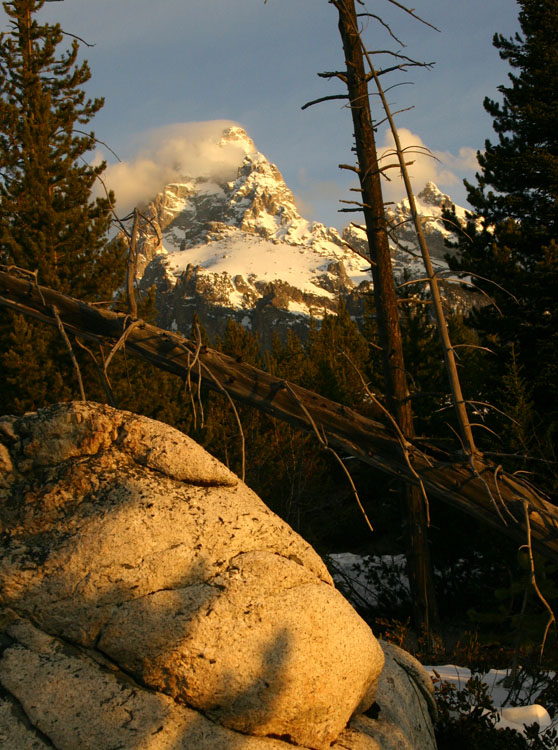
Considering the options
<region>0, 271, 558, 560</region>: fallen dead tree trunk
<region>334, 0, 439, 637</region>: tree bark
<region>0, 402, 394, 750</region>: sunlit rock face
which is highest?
<region>334, 0, 439, 637</region>: tree bark

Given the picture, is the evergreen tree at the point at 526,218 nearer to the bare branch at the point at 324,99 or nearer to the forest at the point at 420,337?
the forest at the point at 420,337

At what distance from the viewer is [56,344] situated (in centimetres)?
1350

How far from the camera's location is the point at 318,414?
15.9 ft

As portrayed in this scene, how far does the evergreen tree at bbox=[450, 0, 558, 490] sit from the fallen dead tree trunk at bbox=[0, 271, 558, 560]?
371 inches

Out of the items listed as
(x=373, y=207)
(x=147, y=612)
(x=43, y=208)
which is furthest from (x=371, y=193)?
(x=43, y=208)

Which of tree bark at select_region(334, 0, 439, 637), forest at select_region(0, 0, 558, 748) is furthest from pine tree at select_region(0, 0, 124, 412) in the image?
tree bark at select_region(334, 0, 439, 637)

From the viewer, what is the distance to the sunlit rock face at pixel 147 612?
2.62m

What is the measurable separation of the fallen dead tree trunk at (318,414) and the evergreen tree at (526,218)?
9412mm

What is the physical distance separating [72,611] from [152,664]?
41 centimetres

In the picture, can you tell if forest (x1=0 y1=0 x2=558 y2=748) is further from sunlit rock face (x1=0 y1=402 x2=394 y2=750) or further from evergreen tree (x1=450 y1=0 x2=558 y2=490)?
sunlit rock face (x1=0 y1=402 x2=394 y2=750)

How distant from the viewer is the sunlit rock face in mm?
2621

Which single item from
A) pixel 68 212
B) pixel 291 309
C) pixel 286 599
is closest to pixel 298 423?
pixel 286 599

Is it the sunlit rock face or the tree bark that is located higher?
the tree bark

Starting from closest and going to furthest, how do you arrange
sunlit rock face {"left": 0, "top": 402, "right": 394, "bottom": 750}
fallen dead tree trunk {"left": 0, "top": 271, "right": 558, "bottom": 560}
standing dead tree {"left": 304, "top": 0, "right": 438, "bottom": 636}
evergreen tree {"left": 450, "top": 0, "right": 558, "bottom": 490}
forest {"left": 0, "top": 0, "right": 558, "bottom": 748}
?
sunlit rock face {"left": 0, "top": 402, "right": 394, "bottom": 750}
fallen dead tree trunk {"left": 0, "top": 271, "right": 558, "bottom": 560}
standing dead tree {"left": 304, "top": 0, "right": 438, "bottom": 636}
forest {"left": 0, "top": 0, "right": 558, "bottom": 748}
evergreen tree {"left": 450, "top": 0, "right": 558, "bottom": 490}
